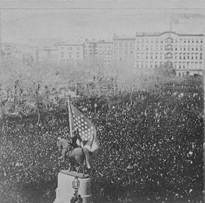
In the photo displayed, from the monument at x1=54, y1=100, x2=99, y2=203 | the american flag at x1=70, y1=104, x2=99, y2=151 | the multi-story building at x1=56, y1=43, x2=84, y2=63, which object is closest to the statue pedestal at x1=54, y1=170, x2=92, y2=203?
the monument at x1=54, y1=100, x2=99, y2=203

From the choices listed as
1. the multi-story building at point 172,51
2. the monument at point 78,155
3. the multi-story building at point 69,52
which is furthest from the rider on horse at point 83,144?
the multi-story building at point 172,51

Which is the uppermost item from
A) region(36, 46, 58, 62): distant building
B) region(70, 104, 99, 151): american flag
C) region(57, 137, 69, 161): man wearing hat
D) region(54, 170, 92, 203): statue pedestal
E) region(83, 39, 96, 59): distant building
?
region(83, 39, 96, 59): distant building

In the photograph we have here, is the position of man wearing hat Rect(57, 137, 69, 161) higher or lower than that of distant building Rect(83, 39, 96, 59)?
lower

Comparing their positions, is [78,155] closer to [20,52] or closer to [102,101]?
[102,101]

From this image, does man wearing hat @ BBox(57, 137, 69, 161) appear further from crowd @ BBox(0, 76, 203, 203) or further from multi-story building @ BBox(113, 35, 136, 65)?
multi-story building @ BBox(113, 35, 136, 65)

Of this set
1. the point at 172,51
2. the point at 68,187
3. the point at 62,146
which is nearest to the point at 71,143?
the point at 62,146

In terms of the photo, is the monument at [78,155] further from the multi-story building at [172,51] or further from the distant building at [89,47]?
the multi-story building at [172,51]
